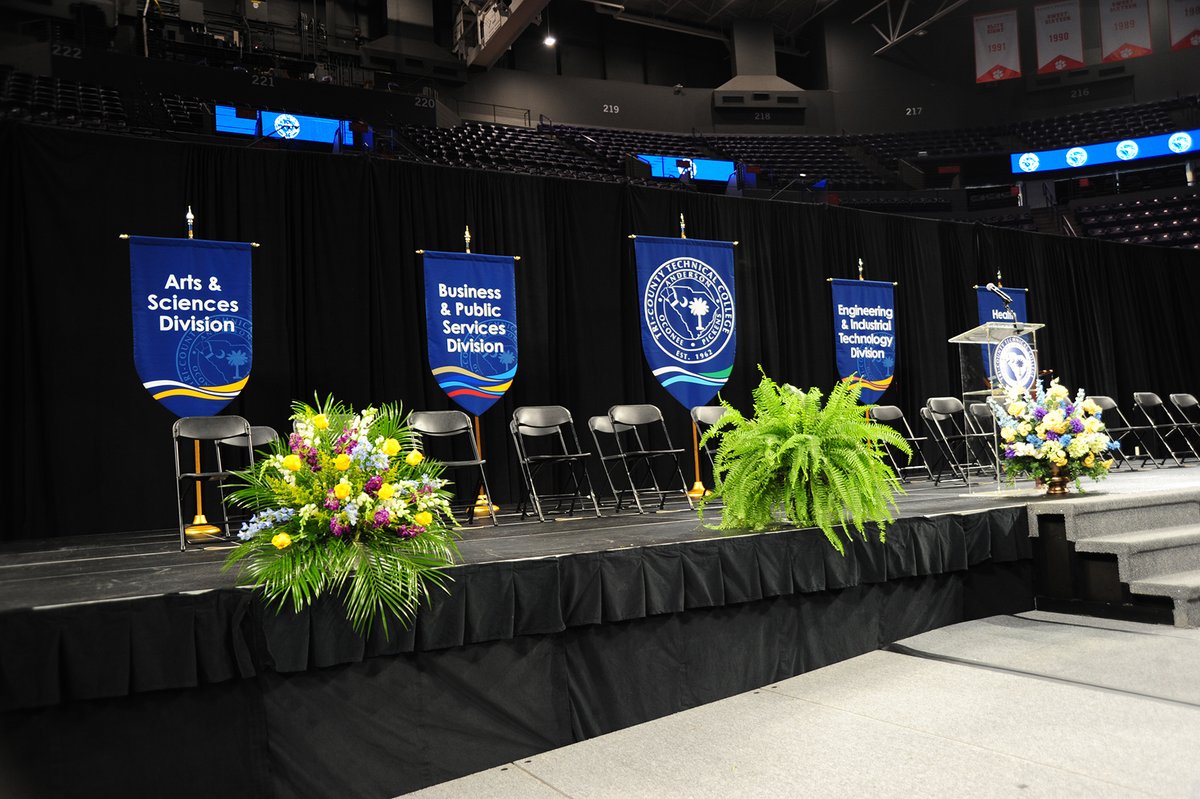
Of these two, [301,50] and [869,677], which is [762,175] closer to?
[301,50]

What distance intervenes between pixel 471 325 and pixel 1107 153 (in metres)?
16.9

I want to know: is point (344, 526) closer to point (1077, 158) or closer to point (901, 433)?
point (901, 433)

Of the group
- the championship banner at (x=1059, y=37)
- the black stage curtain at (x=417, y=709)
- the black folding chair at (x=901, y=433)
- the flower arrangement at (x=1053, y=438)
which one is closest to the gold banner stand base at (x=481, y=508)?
the black stage curtain at (x=417, y=709)

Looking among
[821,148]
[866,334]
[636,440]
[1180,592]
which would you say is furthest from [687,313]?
[821,148]

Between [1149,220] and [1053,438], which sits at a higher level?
[1149,220]

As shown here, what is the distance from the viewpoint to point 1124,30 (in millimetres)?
19469

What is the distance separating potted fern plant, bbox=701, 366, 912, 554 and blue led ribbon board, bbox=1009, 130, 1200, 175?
17.7 metres

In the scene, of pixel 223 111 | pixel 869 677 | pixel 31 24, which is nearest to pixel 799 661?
pixel 869 677

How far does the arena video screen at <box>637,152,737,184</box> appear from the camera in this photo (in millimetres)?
16469

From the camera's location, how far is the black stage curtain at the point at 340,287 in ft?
19.5

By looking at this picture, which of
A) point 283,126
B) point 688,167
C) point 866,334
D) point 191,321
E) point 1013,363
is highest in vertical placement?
point 283,126

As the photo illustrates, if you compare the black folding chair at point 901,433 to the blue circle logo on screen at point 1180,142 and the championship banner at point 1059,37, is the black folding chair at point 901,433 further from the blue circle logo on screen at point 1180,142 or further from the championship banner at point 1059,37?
the championship banner at point 1059,37

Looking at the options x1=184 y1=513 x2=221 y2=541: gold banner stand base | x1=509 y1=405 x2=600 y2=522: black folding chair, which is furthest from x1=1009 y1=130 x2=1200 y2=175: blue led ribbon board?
x1=184 y1=513 x2=221 y2=541: gold banner stand base

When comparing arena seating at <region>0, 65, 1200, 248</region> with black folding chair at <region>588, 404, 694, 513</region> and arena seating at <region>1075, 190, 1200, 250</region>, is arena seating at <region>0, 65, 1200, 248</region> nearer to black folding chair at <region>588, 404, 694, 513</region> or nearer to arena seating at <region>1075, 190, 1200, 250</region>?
arena seating at <region>1075, 190, 1200, 250</region>
